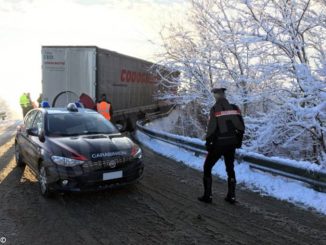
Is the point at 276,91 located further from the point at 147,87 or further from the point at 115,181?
the point at 147,87

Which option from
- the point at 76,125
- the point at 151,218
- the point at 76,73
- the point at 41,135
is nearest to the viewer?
the point at 151,218

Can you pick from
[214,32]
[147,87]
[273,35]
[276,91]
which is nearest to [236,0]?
[273,35]

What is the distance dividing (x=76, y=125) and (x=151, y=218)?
9.27 ft

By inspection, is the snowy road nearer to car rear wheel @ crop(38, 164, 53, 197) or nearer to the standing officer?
car rear wheel @ crop(38, 164, 53, 197)

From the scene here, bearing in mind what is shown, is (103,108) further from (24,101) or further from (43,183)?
(24,101)

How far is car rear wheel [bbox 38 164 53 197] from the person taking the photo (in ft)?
20.5

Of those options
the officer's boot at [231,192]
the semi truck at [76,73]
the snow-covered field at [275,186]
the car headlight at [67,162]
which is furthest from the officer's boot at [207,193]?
the semi truck at [76,73]

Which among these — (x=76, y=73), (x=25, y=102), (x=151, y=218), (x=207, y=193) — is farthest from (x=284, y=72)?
(x=25, y=102)

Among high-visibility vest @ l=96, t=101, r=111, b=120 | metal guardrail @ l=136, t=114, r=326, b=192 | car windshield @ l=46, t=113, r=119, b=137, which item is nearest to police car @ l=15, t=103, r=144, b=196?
car windshield @ l=46, t=113, r=119, b=137

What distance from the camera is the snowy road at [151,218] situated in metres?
Answer: 4.71

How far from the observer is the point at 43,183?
6383 millimetres

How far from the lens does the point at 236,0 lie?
8469mm

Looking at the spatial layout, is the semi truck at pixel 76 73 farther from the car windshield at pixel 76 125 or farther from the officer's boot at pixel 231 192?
the officer's boot at pixel 231 192

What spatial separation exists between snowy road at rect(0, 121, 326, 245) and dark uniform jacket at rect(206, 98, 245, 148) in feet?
3.38
